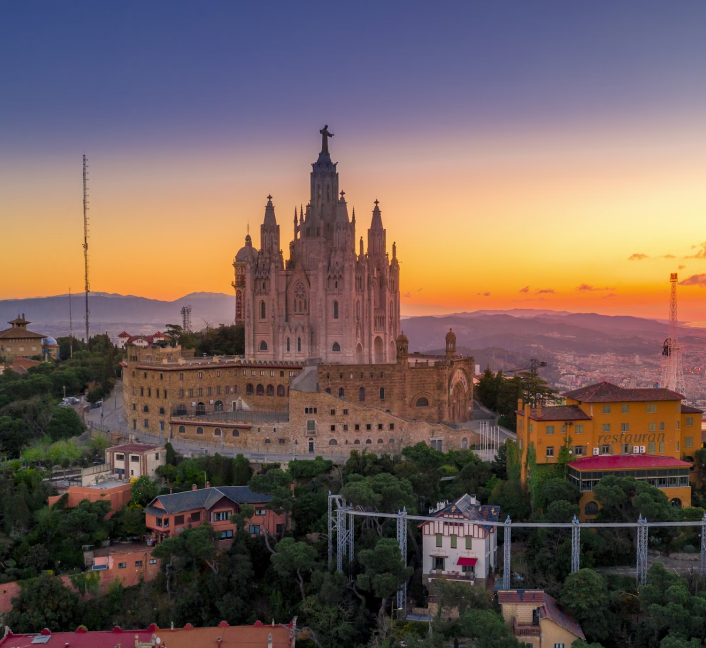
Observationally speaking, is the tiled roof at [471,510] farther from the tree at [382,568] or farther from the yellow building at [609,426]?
the yellow building at [609,426]

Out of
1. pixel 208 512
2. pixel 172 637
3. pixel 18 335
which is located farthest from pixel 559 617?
pixel 18 335

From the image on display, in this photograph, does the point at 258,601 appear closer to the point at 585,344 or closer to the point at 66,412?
the point at 66,412

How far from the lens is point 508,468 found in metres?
53.8

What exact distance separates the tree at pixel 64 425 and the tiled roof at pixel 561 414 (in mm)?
37876

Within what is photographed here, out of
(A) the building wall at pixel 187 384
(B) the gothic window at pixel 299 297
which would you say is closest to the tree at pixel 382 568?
(A) the building wall at pixel 187 384

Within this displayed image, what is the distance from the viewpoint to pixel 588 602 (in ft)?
127

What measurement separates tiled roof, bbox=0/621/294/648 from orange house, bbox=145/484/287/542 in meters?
7.39

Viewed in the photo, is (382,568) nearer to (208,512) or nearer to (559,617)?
(559,617)

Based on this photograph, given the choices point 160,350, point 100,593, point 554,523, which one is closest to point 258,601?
point 100,593

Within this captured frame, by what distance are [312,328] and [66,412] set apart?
2232cm

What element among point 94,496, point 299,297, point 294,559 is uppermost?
point 299,297

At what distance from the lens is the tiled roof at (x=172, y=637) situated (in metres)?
41.0

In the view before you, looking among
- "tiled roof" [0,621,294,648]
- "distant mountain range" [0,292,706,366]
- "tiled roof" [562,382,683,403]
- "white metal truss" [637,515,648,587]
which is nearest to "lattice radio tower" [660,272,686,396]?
"tiled roof" [562,382,683,403]

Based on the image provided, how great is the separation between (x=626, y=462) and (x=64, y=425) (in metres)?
43.6
